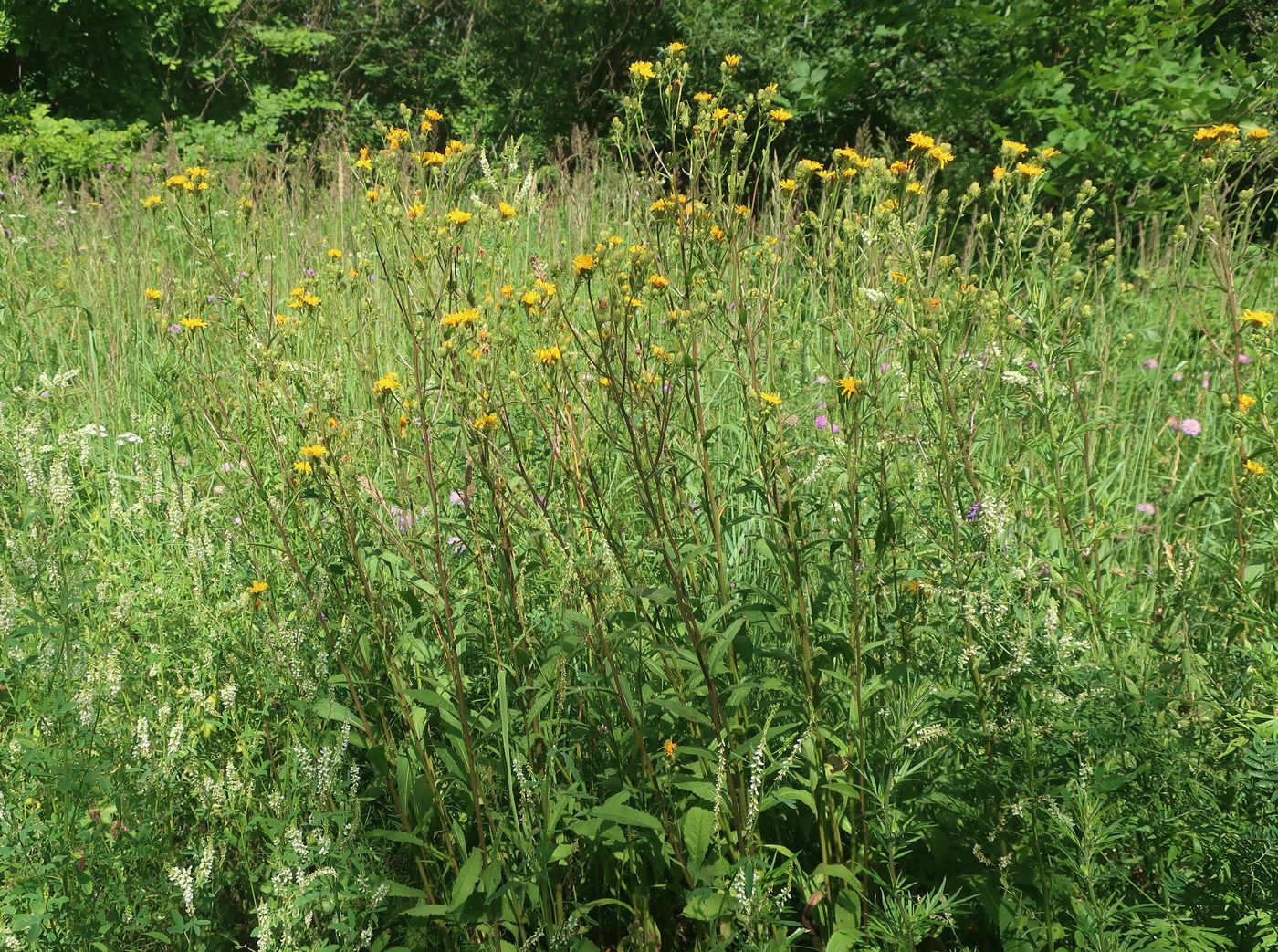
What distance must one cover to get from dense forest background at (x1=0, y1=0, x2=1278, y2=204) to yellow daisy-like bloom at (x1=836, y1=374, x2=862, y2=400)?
10.8 feet

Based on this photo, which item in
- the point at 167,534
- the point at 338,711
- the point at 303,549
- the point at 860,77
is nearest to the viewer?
the point at 338,711

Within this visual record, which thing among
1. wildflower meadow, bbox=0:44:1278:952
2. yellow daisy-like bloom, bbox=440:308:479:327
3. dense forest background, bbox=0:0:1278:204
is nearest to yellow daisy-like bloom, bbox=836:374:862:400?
wildflower meadow, bbox=0:44:1278:952

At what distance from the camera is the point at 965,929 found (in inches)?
73.8

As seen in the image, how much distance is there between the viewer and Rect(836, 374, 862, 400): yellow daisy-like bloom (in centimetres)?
168

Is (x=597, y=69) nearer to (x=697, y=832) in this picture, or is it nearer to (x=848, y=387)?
(x=848, y=387)

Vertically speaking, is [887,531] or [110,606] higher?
[887,531]

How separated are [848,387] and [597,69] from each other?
12927mm

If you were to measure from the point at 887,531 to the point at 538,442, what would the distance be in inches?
46.9

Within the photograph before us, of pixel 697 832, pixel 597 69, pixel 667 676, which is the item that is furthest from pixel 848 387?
pixel 597 69

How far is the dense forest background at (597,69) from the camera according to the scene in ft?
17.1

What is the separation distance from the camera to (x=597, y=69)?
1359cm

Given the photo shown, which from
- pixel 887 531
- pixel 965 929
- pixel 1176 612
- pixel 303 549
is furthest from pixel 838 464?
pixel 303 549

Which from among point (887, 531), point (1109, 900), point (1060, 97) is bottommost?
point (1109, 900)

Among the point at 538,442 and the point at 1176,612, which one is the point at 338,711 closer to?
the point at 538,442
